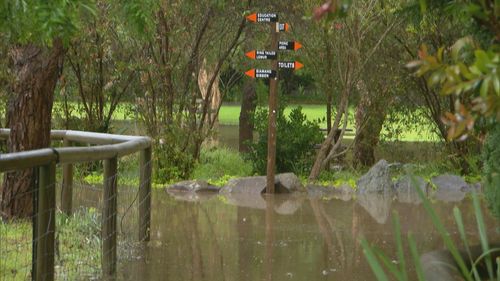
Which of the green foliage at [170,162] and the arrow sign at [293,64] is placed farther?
the green foliage at [170,162]

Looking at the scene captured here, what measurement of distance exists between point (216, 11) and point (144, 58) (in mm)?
1499

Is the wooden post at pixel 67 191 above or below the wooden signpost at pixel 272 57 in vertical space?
below

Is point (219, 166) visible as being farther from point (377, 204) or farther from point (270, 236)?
point (270, 236)

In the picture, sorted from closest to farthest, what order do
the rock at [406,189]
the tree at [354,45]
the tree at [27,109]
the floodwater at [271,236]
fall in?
the floodwater at [271,236]
the tree at [27,109]
the rock at [406,189]
the tree at [354,45]

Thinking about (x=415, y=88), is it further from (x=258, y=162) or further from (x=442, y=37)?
(x=258, y=162)

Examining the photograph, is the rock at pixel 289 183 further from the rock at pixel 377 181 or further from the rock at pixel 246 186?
the rock at pixel 377 181

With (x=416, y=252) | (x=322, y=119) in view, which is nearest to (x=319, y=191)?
(x=322, y=119)

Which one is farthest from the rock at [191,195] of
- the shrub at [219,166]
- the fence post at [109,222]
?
the fence post at [109,222]

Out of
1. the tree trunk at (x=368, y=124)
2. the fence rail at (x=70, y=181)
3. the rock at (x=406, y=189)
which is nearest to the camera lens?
the fence rail at (x=70, y=181)

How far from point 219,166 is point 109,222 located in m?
10.5

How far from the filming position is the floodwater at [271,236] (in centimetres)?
878

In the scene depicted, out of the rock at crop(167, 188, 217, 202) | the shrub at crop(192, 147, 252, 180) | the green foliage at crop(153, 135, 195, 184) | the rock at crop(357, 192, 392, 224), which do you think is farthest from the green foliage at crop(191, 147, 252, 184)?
the rock at crop(357, 192, 392, 224)

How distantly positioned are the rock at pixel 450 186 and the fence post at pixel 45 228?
10041mm

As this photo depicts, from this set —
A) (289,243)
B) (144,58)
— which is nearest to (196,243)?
(289,243)
